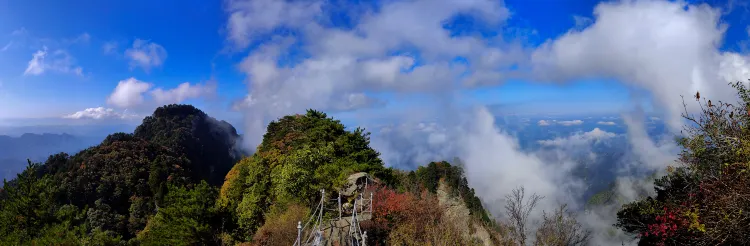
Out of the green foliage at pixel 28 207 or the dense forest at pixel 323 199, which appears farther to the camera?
the green foliage at pixel 28 207

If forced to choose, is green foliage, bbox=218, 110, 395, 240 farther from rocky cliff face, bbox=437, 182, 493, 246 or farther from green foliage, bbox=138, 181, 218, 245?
rocky cliff face, bbox=437, 182, 493, 246

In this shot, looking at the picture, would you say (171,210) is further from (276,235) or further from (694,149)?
(694,149)

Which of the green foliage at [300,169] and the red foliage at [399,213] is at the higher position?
the green foliage at [300,169]

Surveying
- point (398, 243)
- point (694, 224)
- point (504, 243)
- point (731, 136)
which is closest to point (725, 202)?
point (694, 224)

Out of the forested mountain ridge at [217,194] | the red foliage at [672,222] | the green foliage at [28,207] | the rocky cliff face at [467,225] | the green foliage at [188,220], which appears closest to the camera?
the red foliage at [672,222]

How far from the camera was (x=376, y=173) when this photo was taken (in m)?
21.1

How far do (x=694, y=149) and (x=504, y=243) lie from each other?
5667mm

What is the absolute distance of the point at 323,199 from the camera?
14.0 meters

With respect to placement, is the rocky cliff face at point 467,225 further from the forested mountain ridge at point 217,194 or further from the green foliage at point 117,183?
the green foliage at point 117,183

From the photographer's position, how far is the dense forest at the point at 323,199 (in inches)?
329

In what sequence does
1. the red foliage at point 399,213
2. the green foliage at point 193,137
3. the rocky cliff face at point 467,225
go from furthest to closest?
the green foliage at point 193,137 < the rocky cliff face at point 467,225 < the red foliage at point 399,213

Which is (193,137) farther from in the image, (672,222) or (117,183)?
(672,222)

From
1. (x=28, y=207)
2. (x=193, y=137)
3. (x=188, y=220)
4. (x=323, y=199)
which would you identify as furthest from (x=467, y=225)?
(x=193, y=137)

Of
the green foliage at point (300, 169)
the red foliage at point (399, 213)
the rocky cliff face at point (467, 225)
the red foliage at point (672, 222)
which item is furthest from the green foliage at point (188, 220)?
the red foliage at point (672, 222)
